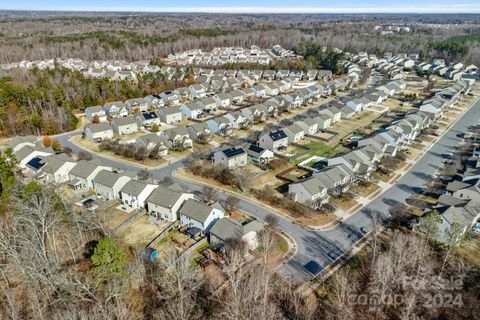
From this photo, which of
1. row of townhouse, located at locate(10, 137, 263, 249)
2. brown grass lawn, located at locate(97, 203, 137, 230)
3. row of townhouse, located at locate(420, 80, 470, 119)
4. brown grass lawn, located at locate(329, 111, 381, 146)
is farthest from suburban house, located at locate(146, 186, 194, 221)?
row of townhouse, located at locate(420, 80, 470, 119)

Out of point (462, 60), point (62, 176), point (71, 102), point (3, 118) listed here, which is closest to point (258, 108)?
point (62, 176)

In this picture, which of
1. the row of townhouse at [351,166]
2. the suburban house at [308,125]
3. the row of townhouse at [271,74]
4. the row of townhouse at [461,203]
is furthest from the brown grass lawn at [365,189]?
the row of townhouse at [271,74]

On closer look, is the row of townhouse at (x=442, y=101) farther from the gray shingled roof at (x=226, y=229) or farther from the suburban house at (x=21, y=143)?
the suburban house at (x=21, y=143)

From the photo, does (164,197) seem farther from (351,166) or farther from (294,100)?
(294,100)

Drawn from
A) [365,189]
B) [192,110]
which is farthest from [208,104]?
[365,189]

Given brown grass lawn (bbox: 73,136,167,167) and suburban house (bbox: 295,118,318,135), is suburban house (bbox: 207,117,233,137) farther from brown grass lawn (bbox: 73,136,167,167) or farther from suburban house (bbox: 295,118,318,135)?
brown grass lawn (bbox: 73,136,167,167)

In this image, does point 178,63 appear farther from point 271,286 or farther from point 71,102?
point 271,286
